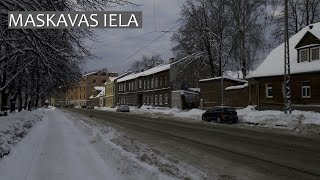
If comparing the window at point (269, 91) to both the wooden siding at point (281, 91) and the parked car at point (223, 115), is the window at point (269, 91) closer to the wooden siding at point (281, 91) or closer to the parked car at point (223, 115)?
the wooden siding at point (281, 91)

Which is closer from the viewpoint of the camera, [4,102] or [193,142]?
[193,142]

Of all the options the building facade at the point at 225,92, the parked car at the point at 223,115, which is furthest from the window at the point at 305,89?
the building facade at the point at 225,92

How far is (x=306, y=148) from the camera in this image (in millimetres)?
18359

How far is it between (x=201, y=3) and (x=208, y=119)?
21.0m

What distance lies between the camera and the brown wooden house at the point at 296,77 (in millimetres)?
40688

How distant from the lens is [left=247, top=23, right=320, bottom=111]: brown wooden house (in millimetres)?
40688

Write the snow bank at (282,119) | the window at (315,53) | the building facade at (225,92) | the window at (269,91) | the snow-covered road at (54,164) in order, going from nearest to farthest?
the snow-covered road at (54,164)
the snow bank at (282,119)
the window at (315,53)
the window at (269,91)
the building facade at (225,92)

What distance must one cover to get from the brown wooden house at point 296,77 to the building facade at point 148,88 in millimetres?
33703

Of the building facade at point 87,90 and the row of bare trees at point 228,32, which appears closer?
the row of bare trees at point 228,32

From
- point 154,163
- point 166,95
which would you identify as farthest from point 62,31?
point 166,95

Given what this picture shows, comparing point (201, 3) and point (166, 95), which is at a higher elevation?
point (201, 3)

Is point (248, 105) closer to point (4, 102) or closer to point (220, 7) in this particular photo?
point (220, 7)

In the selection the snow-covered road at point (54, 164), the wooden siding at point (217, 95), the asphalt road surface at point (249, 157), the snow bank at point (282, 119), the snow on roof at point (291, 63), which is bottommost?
the asphalt road surface at point (249, 157)

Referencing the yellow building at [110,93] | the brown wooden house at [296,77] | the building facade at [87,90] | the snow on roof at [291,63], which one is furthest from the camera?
the building facade at [87,90]
